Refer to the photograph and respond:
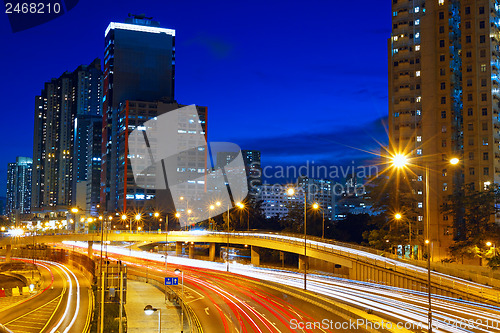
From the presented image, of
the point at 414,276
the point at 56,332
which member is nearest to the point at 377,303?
the point at 414,276

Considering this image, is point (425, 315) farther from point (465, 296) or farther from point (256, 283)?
point (256, 283)

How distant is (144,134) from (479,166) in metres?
139

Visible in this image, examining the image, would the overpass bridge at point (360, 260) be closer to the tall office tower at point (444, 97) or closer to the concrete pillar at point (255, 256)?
the concrete pillar at point (255, 256)

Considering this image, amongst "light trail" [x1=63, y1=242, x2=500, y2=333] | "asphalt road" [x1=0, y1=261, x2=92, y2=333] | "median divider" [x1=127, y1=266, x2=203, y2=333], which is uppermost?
"light trail" [x1=63, y1=242, x2=500, y2=333]

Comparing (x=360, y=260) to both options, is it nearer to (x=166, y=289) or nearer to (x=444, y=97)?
(x=166, y=289)

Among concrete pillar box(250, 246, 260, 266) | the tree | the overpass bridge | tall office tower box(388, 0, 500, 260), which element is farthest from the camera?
concrete pillar box(250, 246, 260, 266)

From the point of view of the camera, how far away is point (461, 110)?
3767 inches

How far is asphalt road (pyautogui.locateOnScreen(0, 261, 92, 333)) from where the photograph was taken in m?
39.6

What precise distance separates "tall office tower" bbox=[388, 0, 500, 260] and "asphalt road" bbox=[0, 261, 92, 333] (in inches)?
2187

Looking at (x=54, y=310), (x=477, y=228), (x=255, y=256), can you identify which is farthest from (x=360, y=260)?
(x=255, y=256)

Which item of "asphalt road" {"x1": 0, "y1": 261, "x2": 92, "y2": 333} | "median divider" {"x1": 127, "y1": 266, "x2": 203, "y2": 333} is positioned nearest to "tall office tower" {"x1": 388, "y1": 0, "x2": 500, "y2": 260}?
"median divider" {"x1": 127, "y1": 266, "x2": 203, "y2": 333}

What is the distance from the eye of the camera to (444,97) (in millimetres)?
93562

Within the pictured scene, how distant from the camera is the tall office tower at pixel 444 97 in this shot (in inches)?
3447

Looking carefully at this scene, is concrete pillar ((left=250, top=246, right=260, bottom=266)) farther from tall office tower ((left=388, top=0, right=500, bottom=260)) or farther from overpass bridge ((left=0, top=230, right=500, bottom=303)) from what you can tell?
tall office tower ((left=388, top=0, right=500, bottom=260))
